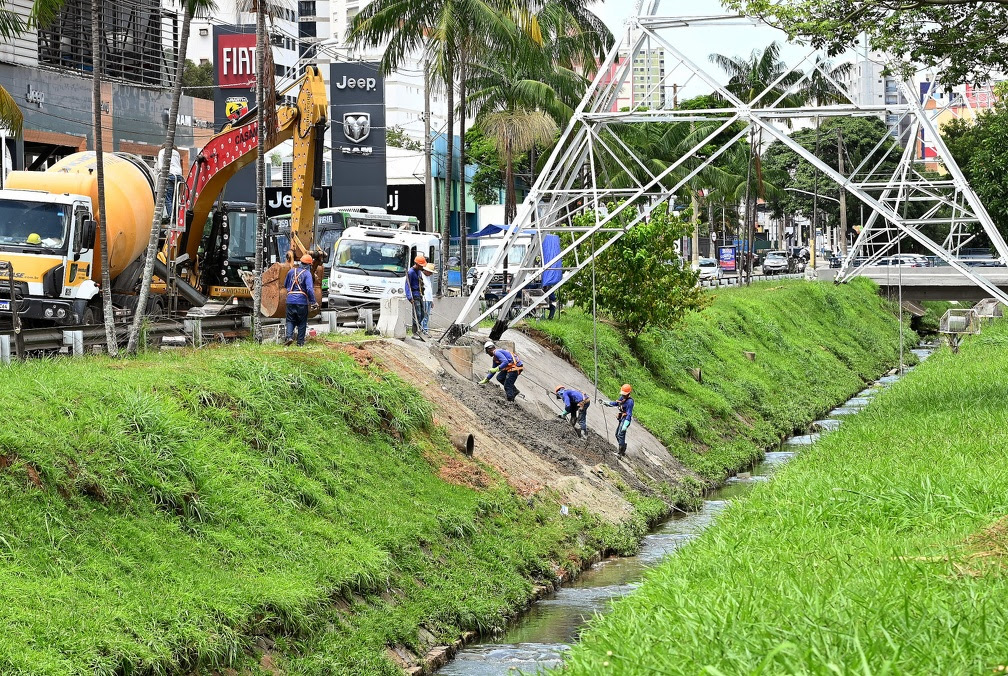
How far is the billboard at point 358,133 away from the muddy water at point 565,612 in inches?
1292

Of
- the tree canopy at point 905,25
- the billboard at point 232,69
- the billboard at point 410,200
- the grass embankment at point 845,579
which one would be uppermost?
the billboard at point 232,69

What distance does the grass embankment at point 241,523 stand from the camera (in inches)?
488

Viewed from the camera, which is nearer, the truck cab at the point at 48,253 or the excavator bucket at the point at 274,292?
the truck cab at the point at 48,253

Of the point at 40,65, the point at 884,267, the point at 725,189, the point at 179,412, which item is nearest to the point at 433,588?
the point at 179,412

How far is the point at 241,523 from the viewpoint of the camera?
50.8ft

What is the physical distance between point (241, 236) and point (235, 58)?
23357 millimetres

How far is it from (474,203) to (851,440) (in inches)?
2645

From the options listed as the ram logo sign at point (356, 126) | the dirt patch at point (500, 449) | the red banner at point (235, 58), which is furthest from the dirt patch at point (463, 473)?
the red banner at point (235, 58)

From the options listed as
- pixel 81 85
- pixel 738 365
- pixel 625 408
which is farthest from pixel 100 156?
pixel 81 85

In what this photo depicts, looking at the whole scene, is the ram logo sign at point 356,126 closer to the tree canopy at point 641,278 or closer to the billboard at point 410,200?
the billboard at point 410,200

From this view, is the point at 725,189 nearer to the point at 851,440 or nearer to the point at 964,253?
the point at 964,253

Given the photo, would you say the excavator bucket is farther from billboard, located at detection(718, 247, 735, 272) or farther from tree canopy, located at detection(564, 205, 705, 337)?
billboard, located at detection(718, 247, 735, 272)

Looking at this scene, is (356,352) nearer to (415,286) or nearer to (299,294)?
(299,294)

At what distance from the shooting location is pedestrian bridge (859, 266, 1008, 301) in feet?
191
